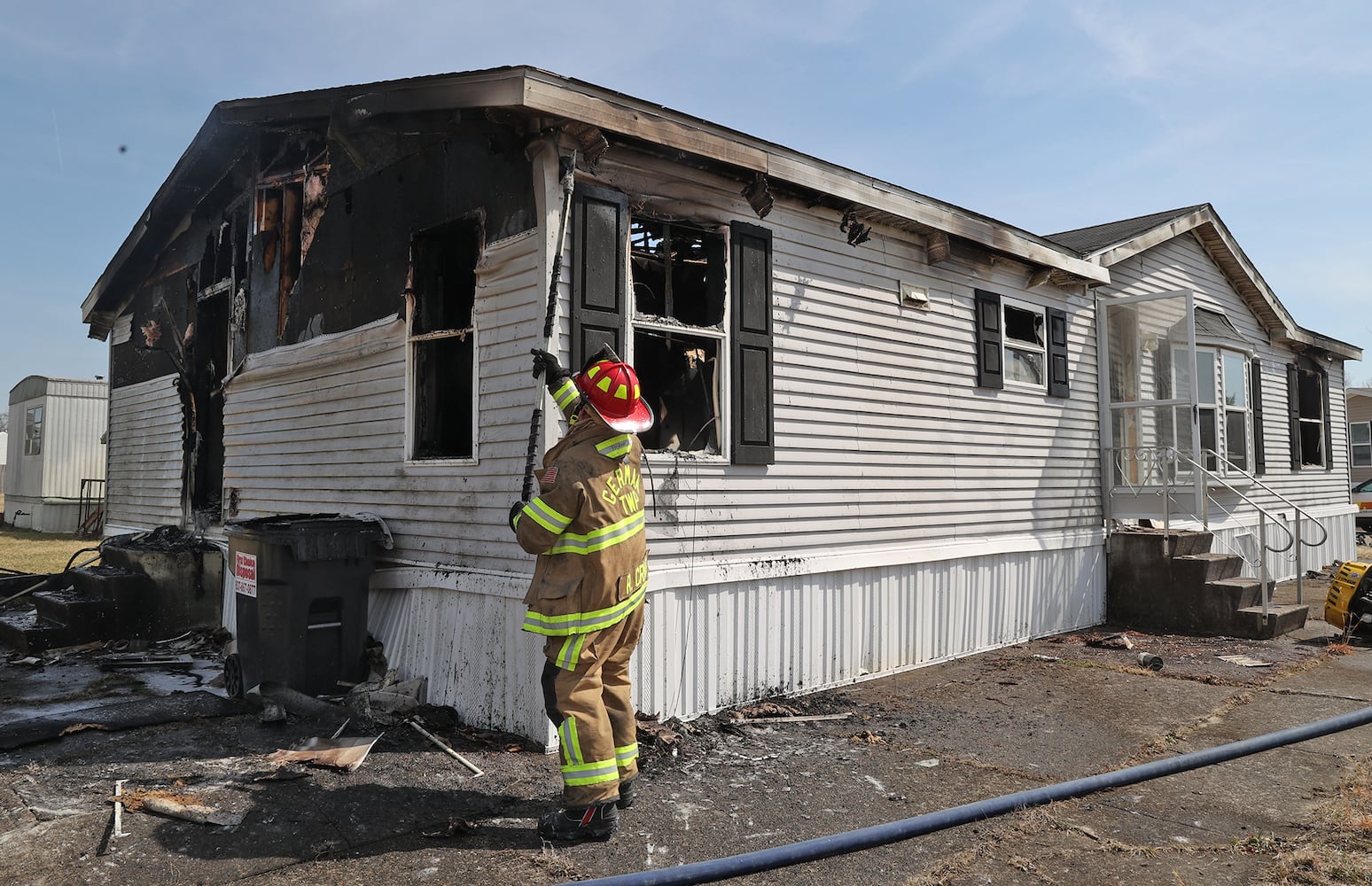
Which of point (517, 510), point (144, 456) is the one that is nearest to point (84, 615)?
point (144, 456)

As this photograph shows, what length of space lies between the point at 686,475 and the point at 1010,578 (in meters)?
4.41

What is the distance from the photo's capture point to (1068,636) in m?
9.41

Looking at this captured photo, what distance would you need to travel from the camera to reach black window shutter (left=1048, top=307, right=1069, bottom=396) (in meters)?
9.76

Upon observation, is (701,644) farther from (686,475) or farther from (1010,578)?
(1010,578)

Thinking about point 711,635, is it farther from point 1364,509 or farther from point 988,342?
point 1364,509

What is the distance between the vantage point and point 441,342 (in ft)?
21.6

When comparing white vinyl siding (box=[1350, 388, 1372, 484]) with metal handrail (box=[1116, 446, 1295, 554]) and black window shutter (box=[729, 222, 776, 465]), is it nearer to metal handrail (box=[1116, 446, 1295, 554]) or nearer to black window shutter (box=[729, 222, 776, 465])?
metal handrail (box=[1116, 446, 1295, 554])

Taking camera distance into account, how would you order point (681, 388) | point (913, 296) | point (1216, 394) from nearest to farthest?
point (681, 388) → point (913, 296) → point (1216, 394)

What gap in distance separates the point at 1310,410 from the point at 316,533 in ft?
51.7

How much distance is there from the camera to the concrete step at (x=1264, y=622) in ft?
29.7

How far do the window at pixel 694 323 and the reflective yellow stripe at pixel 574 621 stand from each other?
206 centimetres

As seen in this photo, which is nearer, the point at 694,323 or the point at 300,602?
the point at 300,602

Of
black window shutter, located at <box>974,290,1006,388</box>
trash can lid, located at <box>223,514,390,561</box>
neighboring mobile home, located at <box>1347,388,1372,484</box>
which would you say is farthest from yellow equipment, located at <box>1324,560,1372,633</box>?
neighboring mobile home, located at <box>1347,388,1372,484</box>

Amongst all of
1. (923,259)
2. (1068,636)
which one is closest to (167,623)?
(923,259)
